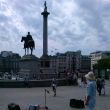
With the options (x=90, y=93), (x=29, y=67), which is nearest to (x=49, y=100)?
(x=90, y=93)

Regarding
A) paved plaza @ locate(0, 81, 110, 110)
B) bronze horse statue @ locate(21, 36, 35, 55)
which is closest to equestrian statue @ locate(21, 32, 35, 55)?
bronze horse statue @ locate(21, 36, 35, 55)

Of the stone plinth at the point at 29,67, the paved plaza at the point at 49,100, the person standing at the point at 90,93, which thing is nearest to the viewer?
the person standing at the point at 90,93

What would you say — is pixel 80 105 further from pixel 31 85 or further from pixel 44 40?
pixel 44 40

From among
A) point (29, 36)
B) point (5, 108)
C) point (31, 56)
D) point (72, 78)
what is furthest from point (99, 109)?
point (29, 36)

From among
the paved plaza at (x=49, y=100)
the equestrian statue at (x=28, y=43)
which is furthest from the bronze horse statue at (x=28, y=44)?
the paved plaza at (x=49, y=100)

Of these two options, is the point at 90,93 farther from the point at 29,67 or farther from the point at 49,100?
the point at 29,67

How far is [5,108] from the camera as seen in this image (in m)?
21.6

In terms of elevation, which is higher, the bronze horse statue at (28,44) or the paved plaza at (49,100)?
the bronze horse statue at (28,44)

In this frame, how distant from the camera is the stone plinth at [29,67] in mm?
58319

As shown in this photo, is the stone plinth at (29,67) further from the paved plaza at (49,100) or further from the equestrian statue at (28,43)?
the paved plaza at (49,100)

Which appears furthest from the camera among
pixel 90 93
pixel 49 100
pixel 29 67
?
pixel 29 67

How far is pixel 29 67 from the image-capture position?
5862 centimetres

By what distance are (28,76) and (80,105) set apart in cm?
3756

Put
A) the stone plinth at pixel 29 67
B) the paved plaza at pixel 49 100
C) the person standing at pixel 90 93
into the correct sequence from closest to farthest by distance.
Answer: the person standing at pixel 90 93 → the paved plaza at pixel 49 100 → the stone plinth at pixel 29 67
